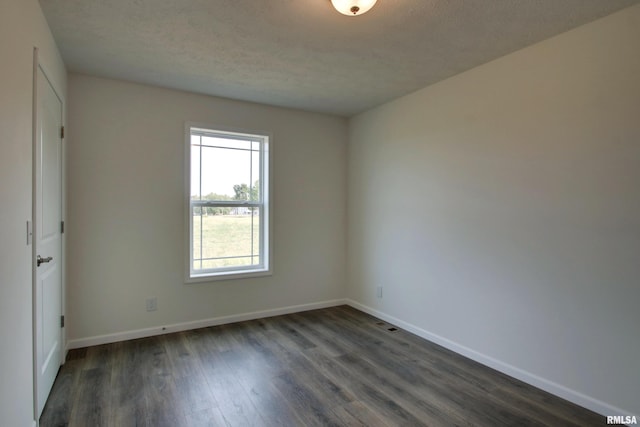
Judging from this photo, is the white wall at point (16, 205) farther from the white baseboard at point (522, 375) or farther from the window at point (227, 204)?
the white baseboard at point (522, 375)

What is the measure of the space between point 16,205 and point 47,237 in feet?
2.70

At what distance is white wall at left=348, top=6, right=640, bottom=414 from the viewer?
208 cm

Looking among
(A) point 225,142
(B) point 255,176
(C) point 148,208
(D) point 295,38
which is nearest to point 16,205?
(C) point 148,208

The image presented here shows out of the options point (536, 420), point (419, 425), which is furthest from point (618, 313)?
point (419, 425)

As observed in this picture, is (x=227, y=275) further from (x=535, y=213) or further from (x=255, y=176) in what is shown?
(x=535, y=213)

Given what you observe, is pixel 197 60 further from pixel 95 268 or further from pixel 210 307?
pixel 210 307

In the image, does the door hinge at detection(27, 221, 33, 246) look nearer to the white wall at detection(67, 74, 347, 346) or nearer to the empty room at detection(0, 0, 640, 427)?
the empty room at detection(0, 0, 640, 427)

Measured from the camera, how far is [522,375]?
2557 millimetres

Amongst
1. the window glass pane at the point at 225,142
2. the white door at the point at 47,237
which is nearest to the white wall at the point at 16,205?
the white door at the point at 47,237

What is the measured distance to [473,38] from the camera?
241 centimetres

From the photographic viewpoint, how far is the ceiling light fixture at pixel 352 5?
6.09ft

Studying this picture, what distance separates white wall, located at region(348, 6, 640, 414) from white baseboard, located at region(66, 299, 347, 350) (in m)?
1.17

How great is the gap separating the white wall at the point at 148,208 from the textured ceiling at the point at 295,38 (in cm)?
32

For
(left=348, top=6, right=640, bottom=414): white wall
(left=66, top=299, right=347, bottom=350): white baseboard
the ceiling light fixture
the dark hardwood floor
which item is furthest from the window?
the ceiling light fixture
